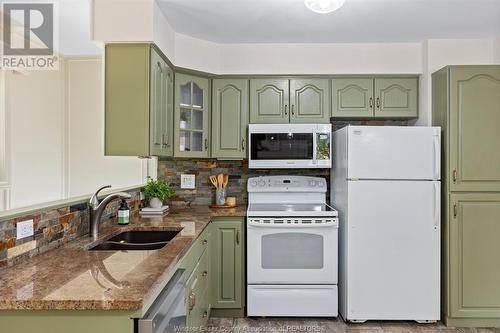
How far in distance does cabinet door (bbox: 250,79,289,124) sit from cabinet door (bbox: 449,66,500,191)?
4.49 ft

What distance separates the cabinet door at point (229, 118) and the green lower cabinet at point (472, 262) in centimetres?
184

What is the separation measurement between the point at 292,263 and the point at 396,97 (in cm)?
178

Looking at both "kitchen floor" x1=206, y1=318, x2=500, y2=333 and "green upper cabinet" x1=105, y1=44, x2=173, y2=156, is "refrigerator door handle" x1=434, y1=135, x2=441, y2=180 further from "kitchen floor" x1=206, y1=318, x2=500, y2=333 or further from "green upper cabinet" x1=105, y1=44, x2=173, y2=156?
"green upper cabinet" x1=105, y1=44, x2=173, y2=156

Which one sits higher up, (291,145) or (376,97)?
(376,97)

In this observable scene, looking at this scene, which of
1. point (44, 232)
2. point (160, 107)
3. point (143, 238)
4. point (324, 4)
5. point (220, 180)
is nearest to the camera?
point (44, 232)

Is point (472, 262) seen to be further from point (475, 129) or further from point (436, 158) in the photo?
point (475, 129)

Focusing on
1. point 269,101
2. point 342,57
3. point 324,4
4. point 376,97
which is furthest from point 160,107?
point 376,97

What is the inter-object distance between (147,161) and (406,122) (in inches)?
100

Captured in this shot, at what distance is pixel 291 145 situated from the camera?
3031 millimetres

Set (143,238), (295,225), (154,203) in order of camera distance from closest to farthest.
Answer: (143,238)
(295,225)
(154,203)

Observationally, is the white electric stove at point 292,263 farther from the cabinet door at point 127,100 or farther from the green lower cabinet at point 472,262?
the cabinet door at point 127,100

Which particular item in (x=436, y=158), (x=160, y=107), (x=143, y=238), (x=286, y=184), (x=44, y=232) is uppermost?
(x=160, y=107)

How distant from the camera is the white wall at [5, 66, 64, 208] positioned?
200 centimetres

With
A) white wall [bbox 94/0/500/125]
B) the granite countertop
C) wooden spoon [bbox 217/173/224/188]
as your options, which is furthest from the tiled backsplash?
the granite countertop
